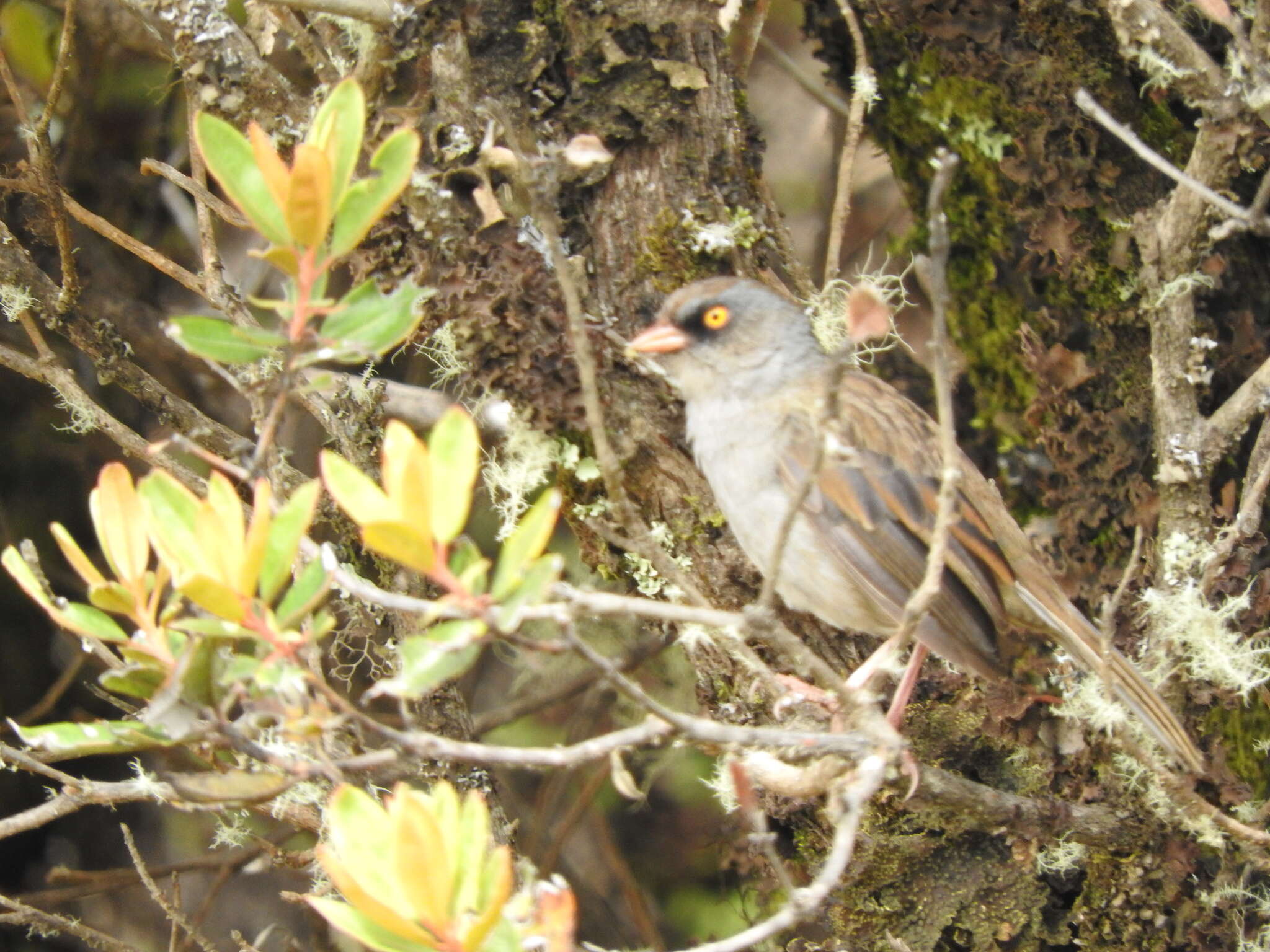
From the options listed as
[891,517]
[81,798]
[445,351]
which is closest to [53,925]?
[81,798]

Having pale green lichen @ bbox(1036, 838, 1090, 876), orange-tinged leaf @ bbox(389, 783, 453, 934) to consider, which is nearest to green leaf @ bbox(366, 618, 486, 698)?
orange-tinged leaf @ bbox(389, 783, 453, 934)

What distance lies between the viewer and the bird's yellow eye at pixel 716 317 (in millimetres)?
2986

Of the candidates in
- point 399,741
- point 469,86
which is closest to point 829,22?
point 469,86

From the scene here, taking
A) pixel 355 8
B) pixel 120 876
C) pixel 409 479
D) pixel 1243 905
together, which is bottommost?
pixel 120 876

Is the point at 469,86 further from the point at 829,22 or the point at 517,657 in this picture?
the point at 517,657

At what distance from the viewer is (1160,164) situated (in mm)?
2557

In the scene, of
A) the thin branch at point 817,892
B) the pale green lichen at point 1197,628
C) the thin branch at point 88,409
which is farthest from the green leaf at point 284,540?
the pale green lichen at point 1197,628

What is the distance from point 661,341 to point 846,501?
0.64 metres

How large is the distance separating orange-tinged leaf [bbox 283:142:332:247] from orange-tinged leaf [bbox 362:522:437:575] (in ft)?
1.58

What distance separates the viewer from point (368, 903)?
5.05ft

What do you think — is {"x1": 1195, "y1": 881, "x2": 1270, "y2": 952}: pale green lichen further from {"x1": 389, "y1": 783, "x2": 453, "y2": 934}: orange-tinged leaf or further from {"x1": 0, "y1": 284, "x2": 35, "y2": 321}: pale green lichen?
{"x1": 0, "y1": 284, "x2": 35, "y2": 321}: pale green lichen

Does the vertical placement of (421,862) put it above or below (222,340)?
below

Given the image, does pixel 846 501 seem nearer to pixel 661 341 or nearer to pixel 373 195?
pixel 661 341

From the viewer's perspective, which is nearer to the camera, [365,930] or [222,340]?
[365,930]
